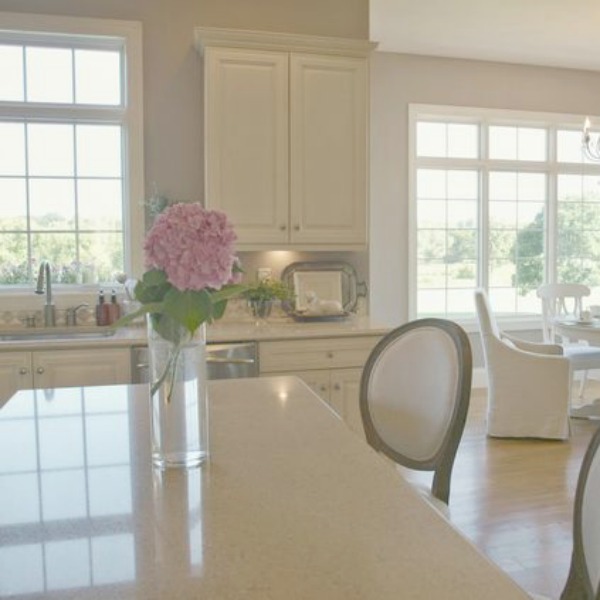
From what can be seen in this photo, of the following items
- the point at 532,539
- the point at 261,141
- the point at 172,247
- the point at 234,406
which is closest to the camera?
the point at 172,247

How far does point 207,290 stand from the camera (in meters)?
1.12

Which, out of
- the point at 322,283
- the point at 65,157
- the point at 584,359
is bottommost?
the point at 584,359

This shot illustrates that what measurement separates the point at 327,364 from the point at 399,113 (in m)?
3.02

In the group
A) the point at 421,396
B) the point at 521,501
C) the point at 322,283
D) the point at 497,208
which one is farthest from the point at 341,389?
the point at 497,208

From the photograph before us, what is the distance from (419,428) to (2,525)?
1.09 metres

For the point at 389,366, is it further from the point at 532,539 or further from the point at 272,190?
the point at 272,190

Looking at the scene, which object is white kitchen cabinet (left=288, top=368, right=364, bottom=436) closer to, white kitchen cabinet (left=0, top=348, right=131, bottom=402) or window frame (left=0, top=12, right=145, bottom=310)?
white kitchen cabinet (left=0, top=348, right=131, bottom=402)

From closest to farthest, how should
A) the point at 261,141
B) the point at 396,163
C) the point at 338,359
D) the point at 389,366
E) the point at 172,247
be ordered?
the point at 172,247, the point at 389,366, the point at 338,359, the point at 261,141, the point at 396,163

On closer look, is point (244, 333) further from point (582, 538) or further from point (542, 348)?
point (542, 348)

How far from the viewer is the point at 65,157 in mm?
3602

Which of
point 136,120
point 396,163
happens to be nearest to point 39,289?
point 136,120

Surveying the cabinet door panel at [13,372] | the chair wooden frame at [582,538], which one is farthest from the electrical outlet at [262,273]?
the chair wooden frame at [582,538]

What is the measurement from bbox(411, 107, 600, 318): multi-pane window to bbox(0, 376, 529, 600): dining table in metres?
4.45

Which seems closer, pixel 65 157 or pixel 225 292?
pixel 225 292
